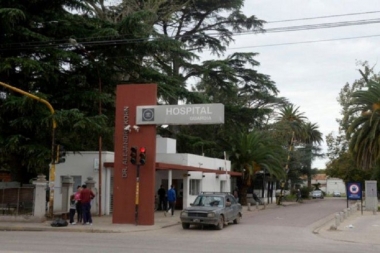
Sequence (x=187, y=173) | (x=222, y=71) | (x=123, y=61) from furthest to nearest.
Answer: (x=222, y=71) → (x=187, y=173) → (x=123, y=61)

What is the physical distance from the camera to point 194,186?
1556 inches

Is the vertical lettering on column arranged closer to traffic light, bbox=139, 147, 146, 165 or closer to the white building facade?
traffic light, bbox=139, 147, 146, 165

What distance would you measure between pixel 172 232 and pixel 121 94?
7672mm

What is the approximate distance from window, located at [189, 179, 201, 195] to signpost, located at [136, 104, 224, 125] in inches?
556

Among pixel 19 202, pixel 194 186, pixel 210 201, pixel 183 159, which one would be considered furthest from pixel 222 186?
pixel 19 202

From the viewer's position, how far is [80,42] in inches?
1241

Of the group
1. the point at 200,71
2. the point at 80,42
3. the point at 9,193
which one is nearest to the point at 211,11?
the point at 200,71

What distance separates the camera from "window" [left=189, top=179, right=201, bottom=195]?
3881 cm

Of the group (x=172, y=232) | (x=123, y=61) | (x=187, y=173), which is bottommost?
(x=172, y=232)

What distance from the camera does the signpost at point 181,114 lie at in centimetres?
2408

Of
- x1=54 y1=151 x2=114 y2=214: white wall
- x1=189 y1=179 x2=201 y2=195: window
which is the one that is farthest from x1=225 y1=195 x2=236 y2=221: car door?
x1=189 y1=179 x2=201 y2=195: window

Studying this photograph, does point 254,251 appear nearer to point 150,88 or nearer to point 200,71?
point 150,88

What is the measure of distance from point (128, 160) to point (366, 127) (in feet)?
91.0

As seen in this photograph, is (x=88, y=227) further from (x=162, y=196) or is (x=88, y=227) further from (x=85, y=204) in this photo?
(x=162, y=196)
